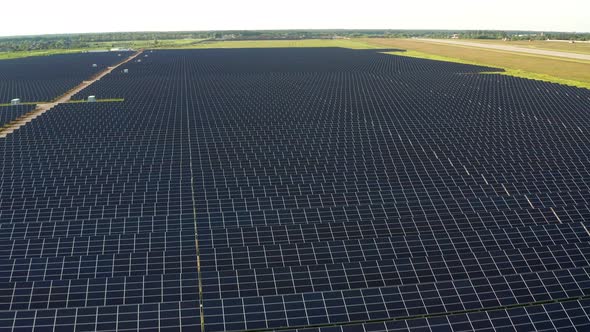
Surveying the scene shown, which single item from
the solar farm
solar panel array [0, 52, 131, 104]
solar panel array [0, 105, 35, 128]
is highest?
solar panel array [0, 52, 131, 104]

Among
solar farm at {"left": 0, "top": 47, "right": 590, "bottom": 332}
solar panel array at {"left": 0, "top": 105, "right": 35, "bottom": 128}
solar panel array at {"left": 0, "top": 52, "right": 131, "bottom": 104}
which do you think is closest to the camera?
solar farm at {"left": 0, "top": 47, "right": 590, "bottom": 332}

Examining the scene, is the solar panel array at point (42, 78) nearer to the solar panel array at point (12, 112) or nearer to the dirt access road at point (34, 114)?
the dirt access road at point (34, 114)

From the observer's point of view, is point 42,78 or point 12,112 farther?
point 42,78

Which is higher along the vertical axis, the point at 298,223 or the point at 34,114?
the point at 34,114

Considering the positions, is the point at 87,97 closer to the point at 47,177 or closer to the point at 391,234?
the point at 47,177

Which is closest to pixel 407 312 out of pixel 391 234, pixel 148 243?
pixel 391 234

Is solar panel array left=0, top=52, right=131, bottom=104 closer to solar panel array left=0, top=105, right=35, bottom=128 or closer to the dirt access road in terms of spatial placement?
the dirt access road

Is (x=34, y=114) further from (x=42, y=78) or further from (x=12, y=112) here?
(x=42, y=78)

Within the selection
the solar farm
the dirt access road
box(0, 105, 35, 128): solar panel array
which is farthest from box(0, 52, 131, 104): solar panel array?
the solar farm

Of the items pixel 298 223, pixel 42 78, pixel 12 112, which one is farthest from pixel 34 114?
pixel 298 223
